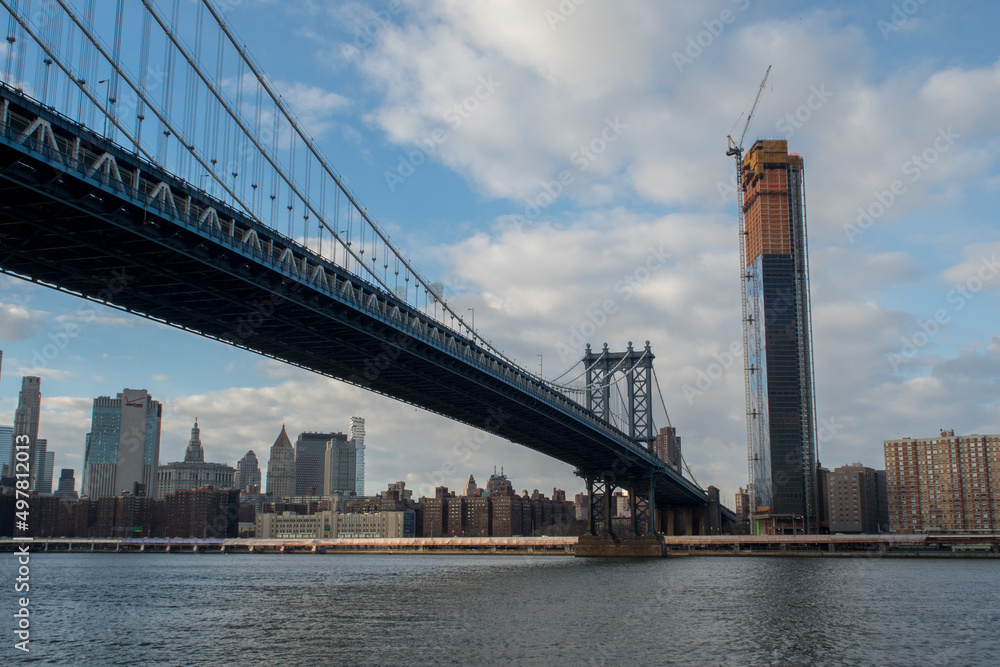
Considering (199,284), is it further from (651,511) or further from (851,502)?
(851,502)

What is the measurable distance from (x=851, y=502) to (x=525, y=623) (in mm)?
178895

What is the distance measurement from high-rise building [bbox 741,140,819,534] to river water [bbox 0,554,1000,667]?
92.1m

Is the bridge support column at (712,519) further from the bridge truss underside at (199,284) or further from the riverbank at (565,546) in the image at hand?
the bridge truss underside at (199,284)

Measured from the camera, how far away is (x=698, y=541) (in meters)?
113

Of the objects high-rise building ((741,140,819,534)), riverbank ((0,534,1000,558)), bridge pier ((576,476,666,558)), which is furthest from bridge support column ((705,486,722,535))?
bridge pier ((576,476,666,558))

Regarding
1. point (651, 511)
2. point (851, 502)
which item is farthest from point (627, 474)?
point (851, 502)

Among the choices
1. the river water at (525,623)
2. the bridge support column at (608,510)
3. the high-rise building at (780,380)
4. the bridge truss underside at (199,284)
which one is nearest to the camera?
the river water at (525,623)

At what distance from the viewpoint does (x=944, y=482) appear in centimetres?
15800

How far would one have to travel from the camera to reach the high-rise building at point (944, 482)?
5994 inches

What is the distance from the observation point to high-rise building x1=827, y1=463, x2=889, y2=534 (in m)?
192

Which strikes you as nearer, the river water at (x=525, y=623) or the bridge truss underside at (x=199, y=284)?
the river water at (x=525, y=623)

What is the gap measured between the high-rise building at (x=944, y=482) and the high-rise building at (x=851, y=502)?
29.1 m

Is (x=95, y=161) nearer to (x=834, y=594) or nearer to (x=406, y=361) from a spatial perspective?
(x=406, y=361)

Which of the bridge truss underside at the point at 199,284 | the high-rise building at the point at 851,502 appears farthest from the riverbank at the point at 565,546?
the high-rise building at the point at 851,502
